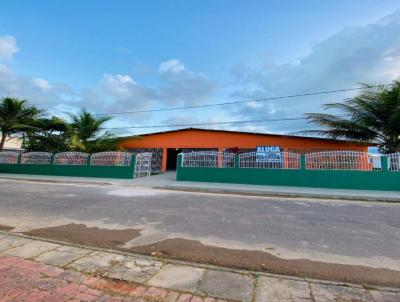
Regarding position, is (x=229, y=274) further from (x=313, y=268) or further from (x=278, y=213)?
(x=278, y=213)

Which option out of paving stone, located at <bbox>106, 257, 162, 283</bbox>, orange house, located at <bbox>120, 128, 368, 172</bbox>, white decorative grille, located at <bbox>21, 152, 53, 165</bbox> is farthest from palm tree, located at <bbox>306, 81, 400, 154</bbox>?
white decorative grille, located at <bbox>21, 152, 53, 165</bbox>

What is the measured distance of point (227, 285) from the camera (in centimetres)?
289

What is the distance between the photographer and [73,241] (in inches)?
171

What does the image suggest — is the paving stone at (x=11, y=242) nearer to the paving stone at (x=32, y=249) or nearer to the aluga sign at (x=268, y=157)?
the paving stone at (x=32, y=249)

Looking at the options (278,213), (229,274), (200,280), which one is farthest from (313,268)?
(278,213)

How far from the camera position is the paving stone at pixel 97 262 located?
3.26 m

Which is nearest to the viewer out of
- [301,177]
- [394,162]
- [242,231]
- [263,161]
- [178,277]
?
[178,277]

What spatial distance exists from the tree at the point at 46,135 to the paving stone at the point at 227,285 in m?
21.5

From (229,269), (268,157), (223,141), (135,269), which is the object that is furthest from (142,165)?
(229,269)

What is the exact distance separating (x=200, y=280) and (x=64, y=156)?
17901mm

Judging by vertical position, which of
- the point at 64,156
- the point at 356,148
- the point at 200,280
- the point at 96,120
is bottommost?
the point at 200,280

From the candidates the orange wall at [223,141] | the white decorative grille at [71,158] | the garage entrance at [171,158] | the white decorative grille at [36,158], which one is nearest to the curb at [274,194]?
the white decorative grille at [71,158]

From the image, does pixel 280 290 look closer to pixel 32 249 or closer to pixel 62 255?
pixel 62 255

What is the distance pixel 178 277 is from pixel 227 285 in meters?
0.61
